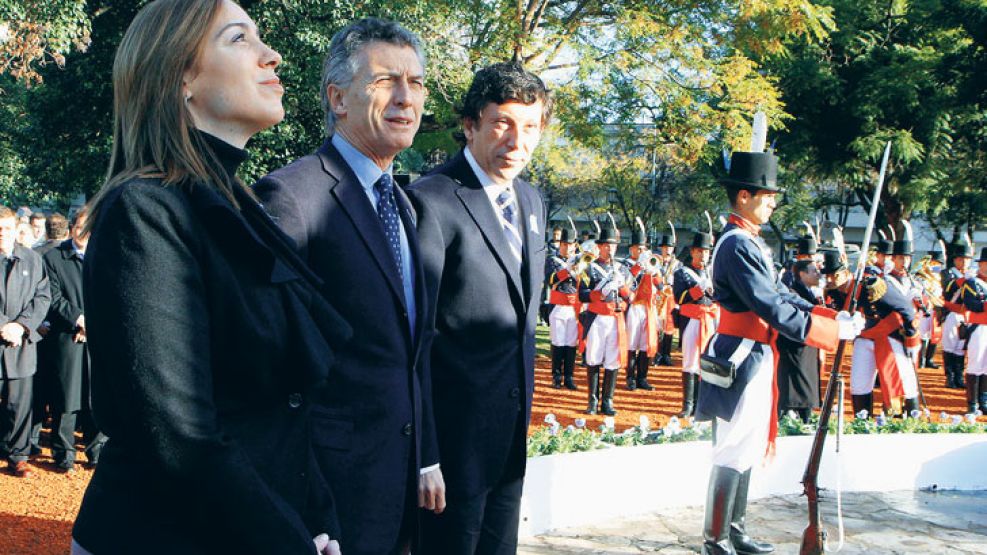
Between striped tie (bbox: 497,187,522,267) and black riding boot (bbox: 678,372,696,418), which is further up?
striped tie (bbox: 497,187,522,267)

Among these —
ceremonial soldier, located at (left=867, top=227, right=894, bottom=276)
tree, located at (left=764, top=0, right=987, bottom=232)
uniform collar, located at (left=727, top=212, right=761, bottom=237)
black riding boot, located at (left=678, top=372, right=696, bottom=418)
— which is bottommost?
black riding boot, located at (left=678, top=372, right=696, bottom=418)

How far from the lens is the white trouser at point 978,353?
452 inches

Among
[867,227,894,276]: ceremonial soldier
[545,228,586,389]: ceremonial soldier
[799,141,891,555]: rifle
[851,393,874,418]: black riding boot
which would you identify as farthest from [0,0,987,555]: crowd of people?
[545,228,586,389]: ceremonial soldier

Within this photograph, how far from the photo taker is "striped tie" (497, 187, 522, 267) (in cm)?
334

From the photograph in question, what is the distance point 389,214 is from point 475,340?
2.49ft

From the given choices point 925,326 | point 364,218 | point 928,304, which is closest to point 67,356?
point 364,218

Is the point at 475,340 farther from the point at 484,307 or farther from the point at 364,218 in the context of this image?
the point at 364,218

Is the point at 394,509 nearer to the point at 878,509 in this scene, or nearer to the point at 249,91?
the point at 249,91

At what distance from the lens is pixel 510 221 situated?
3430 mm

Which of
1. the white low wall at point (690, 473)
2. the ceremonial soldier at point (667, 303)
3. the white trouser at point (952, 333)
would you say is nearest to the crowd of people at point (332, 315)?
the white low wall at point (690, 473)

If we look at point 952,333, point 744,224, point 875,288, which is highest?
point 744,224

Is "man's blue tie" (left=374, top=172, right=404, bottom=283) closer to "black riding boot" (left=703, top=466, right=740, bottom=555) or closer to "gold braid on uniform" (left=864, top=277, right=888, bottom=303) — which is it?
"black riding boot" (left=703, top=466, right=740, bottom=555)

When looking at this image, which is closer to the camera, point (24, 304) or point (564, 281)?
point (24, 304)

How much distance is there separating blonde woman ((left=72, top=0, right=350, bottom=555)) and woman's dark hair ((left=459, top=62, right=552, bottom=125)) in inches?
63.5
